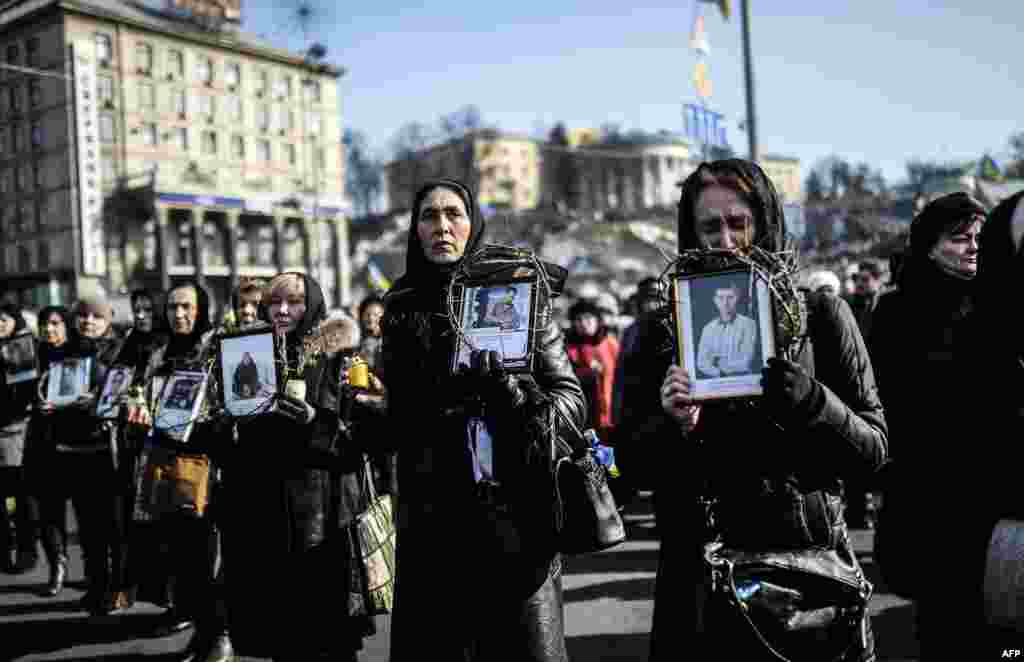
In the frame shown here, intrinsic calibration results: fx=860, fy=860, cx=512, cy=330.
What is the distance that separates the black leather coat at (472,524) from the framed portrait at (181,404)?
83.0 inches

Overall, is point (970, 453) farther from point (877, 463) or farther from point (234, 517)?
point (234, 517)

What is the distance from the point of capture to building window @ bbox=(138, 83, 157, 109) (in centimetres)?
6262

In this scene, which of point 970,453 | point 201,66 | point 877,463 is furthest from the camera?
point 201,66

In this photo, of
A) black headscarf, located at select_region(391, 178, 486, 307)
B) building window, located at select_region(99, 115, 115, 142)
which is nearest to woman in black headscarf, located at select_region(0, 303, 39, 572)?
black headscarf, located at select_region(391, 178, 486, 307)

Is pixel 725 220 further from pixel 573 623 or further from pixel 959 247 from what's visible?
pixel 573 623

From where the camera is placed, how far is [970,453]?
2525 millimetres

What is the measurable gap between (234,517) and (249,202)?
63093mm

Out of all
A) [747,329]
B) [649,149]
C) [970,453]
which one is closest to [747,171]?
[747,329]

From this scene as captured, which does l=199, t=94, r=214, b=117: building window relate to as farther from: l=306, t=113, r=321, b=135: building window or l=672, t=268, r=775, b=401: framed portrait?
l=672, t=268, r=775, b=401: framed portrait

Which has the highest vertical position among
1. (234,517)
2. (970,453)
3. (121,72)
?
(121,72)

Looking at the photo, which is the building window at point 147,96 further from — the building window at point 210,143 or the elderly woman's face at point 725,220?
the elderly woman's face at point 725,220

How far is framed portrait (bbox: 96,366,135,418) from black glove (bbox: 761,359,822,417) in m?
5.45

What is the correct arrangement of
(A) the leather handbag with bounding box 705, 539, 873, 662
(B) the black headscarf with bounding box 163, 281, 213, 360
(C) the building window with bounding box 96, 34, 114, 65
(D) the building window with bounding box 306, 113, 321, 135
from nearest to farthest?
(A) the leather handbag with bounding box 705, 539, 873, 662 → (B) the black headscarf with bounding box 163, 281, 213, 360 → (C) the building window with bounding box 96, 34, 114, 65 → (D) the building window with bounding box 306, 113, 321, 135

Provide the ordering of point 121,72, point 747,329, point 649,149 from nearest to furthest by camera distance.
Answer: point 747,329, point 121,72, point 649,149
